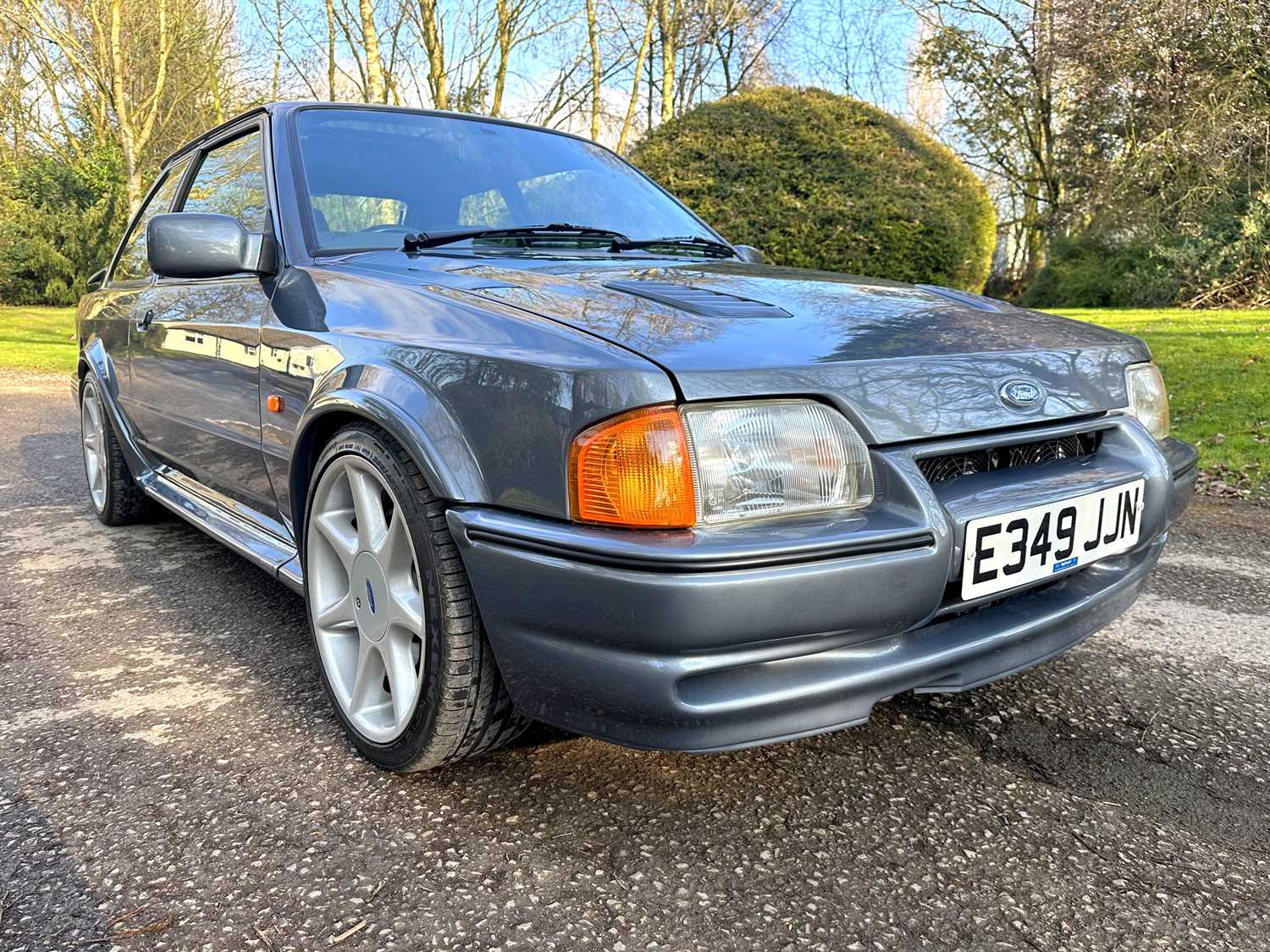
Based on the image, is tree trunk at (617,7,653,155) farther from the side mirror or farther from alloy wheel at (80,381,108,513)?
the side mirror

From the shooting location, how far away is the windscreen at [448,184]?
2668mm

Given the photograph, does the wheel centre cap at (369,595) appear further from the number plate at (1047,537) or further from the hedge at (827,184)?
the hedge at (827,184)

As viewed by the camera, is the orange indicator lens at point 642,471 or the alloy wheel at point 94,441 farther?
the alloy wheel at point 94,441

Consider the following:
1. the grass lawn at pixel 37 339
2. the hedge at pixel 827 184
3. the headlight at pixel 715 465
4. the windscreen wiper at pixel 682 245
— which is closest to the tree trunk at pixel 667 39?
the hedge at pixel 827 184

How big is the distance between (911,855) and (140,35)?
67.7 feet

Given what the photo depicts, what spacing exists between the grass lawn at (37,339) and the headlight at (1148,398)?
10.4 meters

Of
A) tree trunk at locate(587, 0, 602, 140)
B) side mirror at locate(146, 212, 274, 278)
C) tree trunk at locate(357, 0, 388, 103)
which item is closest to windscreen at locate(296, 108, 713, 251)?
side mirror at locate(146, 212, 274, 278)

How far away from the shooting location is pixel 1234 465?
5.09m

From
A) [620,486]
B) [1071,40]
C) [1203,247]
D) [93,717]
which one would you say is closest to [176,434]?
[93,717]

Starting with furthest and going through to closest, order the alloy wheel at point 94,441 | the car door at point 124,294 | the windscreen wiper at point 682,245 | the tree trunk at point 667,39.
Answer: the tree trunk at point 667,39
the alloy wheel at point 94,441
the car door at point 124,294
the windscreen wiper at point 682,245

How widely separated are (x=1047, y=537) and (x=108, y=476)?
12.2 ft

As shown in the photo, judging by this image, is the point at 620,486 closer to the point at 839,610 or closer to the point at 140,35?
the point at 839,610

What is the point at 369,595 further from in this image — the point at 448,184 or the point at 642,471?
the point at 448,184

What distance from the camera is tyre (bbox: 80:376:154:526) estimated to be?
4055mm
